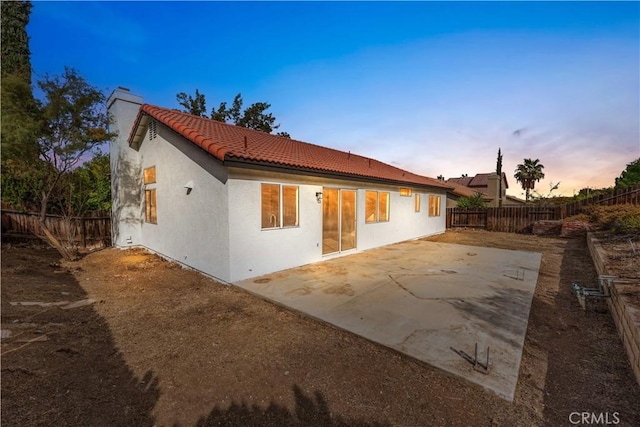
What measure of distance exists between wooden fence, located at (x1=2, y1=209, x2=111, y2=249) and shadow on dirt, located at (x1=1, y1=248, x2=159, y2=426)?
659cm

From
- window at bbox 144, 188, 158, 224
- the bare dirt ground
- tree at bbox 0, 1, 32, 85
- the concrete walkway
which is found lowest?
the bare dirt ground

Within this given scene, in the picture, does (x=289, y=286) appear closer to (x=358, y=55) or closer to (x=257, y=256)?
(x=257, y=256)

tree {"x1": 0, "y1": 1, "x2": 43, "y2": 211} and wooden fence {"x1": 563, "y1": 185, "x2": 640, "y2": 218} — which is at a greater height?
tree {"x1": 0, "y1": 1, "x2": 43, "y2": 211}

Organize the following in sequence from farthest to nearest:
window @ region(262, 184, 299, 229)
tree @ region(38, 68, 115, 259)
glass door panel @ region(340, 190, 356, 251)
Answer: glass door panel @ region(340, 190, 356, 251) < tree @ region(38, 68, 115, 259) < window @ region(262, 184, 299, 229)

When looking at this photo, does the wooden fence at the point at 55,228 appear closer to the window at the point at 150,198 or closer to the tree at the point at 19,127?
the tree at the point at 19,127

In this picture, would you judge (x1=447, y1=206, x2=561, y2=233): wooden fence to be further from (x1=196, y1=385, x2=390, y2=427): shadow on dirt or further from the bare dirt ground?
(x1=196, y1=385, x2=390, y2=427): shadow on dirt

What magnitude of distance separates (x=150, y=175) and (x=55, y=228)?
16.1 ft

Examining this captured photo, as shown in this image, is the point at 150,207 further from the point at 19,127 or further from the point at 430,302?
the point at 430,302

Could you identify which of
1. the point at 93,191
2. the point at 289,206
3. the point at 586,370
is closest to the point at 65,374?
the point at 289,206

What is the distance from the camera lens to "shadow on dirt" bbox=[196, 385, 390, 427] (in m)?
2.21

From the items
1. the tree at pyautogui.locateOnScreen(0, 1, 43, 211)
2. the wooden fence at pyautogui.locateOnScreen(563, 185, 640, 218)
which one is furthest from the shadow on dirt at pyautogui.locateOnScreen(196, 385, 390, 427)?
the wooden fence at pyautogui.locateOnScreen(563, 185, 640, 218)

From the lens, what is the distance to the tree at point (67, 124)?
750 centimetres

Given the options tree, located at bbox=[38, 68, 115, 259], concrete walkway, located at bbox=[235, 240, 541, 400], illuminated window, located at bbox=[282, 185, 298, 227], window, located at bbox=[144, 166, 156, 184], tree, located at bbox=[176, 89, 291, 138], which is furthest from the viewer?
tree, located at bbox=[176, 89, 291, 138]

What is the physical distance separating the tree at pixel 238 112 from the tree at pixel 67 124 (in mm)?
19455
